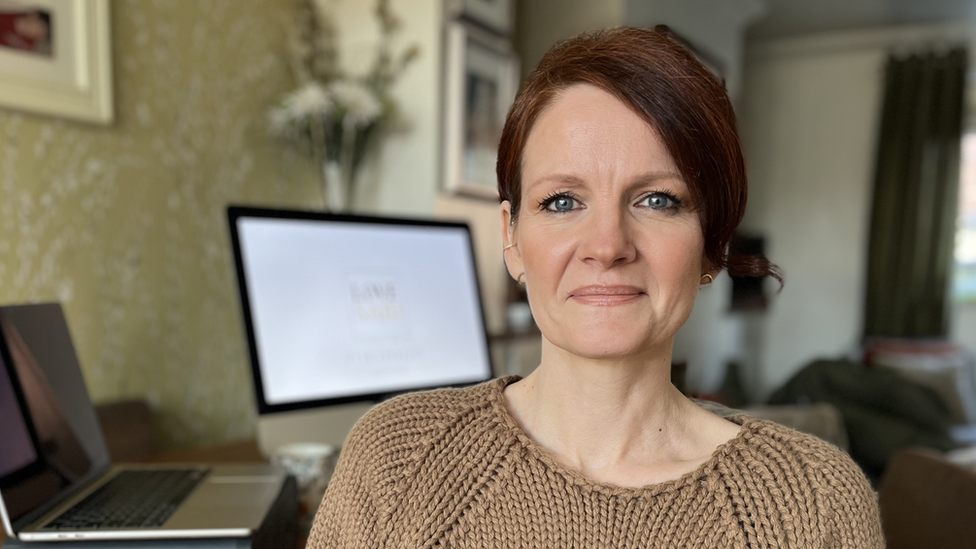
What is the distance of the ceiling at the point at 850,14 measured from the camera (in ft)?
13.7

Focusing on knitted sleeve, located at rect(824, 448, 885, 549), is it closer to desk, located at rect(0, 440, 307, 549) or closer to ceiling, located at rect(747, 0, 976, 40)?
desk, located at rect(0, 440, 307, 549)

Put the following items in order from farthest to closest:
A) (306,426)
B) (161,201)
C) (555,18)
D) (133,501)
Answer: (555,18)
(161,201)
(306,426)
(133,501)

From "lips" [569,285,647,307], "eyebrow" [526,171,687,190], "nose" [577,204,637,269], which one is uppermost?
"eyebrow" [526,171,687,190]

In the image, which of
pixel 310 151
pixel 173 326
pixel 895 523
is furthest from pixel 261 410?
pixel 895 523

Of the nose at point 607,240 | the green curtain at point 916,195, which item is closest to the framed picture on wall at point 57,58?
the nose at point 607,240

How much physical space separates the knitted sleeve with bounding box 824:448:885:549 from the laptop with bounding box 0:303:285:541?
60 cm

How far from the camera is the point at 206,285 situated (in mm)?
1650

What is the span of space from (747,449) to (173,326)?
1294 millimetres

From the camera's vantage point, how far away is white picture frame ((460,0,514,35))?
190cm

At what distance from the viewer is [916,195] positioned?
14.6 ft

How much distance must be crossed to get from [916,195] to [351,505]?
478 centimetres

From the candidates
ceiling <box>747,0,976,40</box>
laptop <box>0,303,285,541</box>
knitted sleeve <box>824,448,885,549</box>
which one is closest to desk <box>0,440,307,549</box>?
laptop <box>0,303,285,541</box>

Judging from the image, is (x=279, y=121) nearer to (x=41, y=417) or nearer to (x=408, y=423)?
(x=41, y=417)

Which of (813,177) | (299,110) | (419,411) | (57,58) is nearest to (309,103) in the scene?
(299,110)
